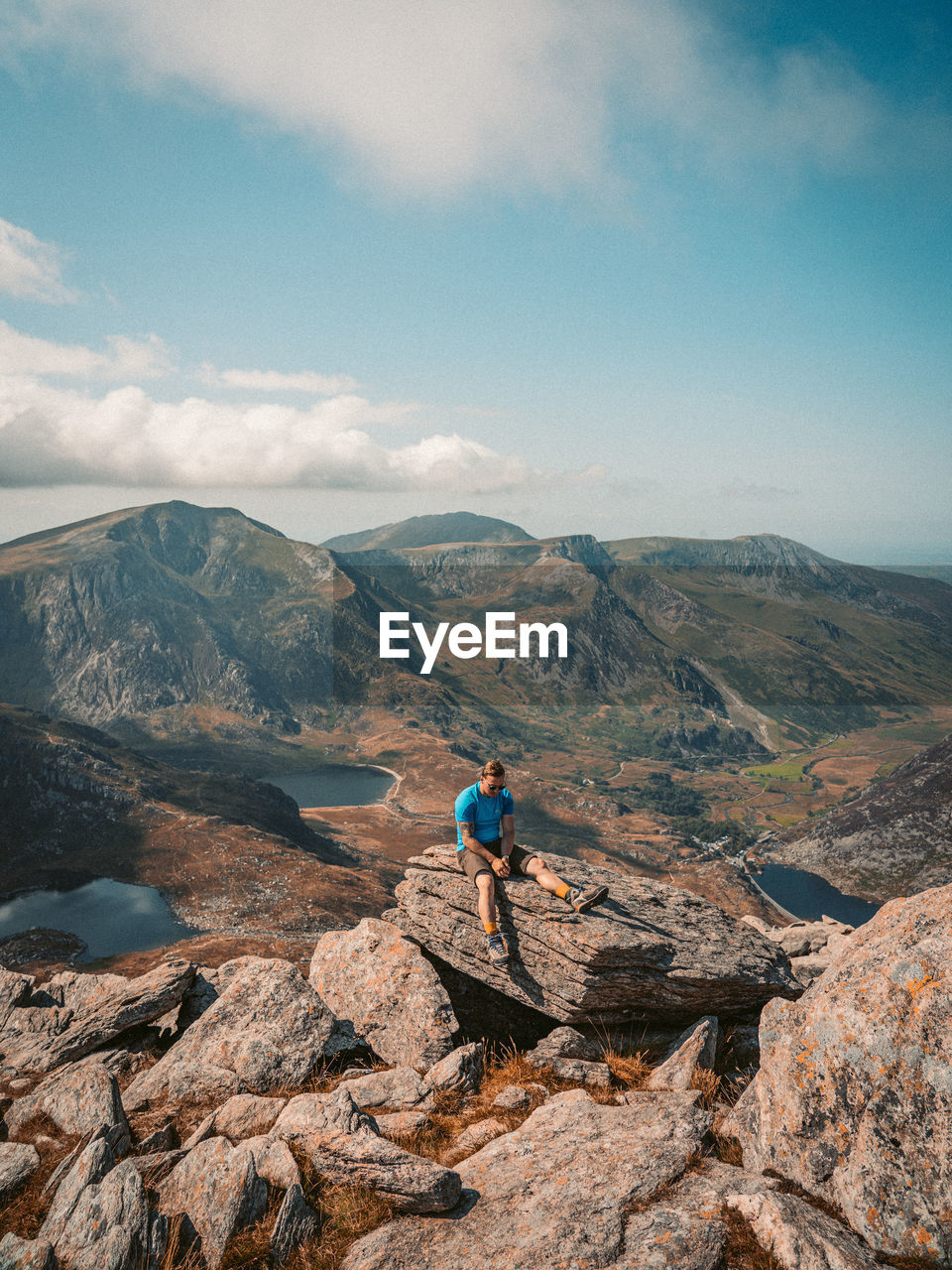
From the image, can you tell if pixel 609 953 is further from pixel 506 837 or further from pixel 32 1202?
pixel 32 1202

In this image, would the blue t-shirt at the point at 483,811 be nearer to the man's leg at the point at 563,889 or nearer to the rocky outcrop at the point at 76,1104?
the man's leg at the point at 563,889

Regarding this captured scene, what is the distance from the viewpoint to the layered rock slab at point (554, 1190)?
930cm

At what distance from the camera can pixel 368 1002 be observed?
700 inches

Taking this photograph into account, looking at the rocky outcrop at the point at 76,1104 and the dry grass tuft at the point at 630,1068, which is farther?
the dry grass tuft at the point at 630,1068

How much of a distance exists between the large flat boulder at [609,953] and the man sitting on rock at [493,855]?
17.0 inches

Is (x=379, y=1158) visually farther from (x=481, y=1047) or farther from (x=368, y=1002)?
(x=368, y=1002)

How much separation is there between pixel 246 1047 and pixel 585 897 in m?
9.53

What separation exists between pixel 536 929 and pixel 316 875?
619ft

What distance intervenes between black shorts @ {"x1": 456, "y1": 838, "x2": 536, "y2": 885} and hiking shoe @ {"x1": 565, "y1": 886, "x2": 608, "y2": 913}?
159cm

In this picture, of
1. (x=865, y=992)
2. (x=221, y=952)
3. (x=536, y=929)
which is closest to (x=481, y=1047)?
(x=536, y=929)

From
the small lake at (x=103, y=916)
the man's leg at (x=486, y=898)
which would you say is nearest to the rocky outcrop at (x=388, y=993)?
the man's leg at (x=486, y=898)

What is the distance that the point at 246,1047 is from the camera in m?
15.7

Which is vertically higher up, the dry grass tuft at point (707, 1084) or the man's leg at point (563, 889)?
the man's leg at point (563, 889)

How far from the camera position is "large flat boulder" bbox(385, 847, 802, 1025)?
15984mm
